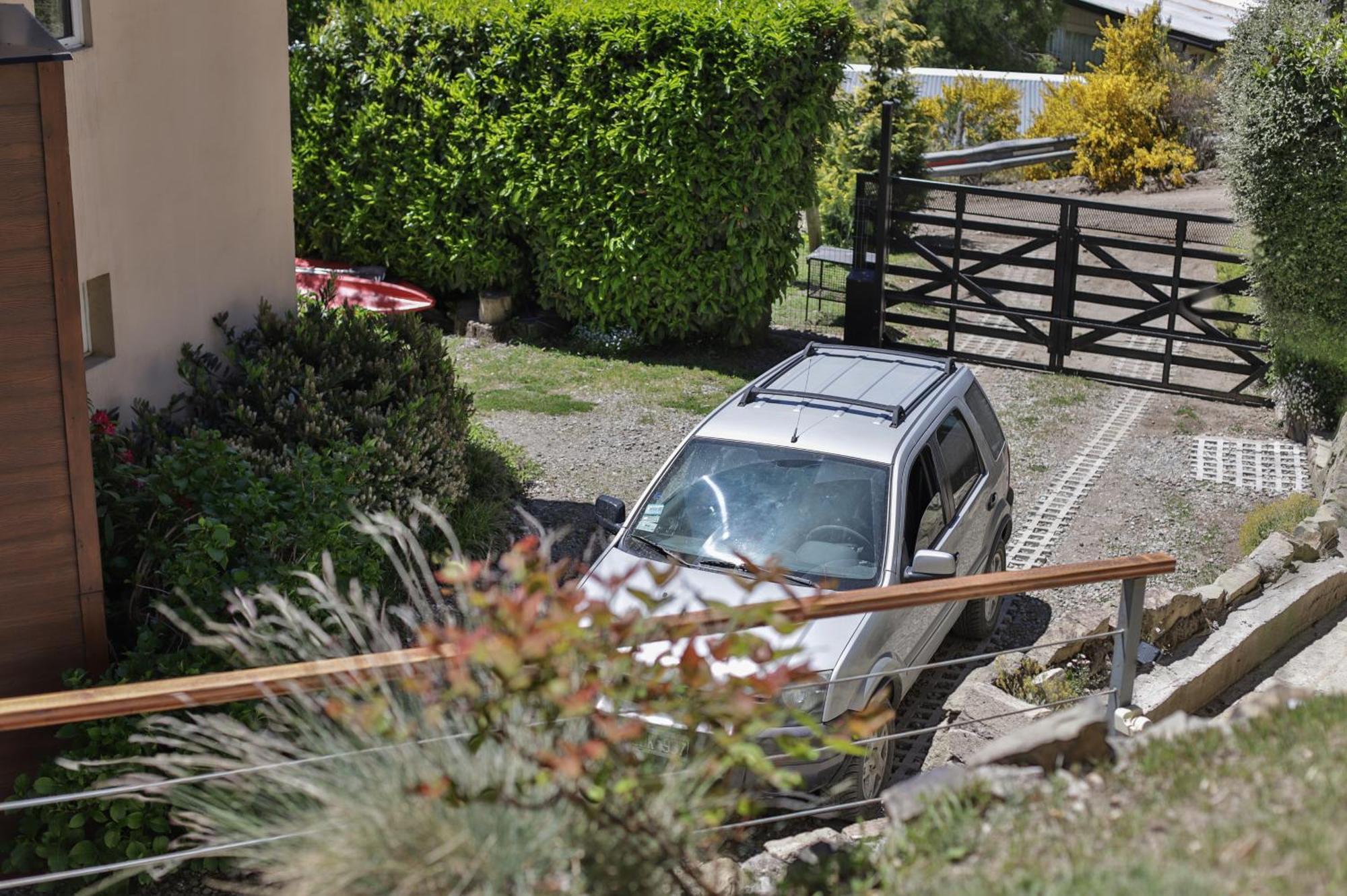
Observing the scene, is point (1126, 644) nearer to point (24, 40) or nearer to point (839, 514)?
point (839, 514)

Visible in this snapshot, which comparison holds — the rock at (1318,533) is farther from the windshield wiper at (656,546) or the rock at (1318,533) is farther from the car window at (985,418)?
the windshield wiper at (656,546)

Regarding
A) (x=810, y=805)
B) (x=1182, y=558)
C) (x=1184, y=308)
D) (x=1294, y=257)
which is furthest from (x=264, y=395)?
(x=1184, y=308)

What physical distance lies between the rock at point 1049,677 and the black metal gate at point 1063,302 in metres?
7.14

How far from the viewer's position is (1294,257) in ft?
36.8

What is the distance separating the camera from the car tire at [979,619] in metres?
7.88

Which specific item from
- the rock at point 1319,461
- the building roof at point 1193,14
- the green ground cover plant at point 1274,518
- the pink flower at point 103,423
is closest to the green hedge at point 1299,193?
the rock at point 1319,461

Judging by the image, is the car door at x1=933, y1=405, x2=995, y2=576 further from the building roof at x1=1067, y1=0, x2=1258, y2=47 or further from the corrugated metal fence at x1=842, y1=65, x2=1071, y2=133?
the corrugated metal fence at x1=842, y1=65, x2=1071, y2=133

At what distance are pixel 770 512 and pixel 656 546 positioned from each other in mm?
610

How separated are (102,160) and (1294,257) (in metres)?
9.15

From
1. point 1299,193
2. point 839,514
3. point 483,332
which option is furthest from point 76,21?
point 1299,193

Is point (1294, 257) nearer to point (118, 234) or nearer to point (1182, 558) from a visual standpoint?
point (1182, 558)

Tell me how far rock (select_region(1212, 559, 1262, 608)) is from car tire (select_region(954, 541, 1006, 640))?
1278 mm

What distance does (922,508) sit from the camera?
713cm

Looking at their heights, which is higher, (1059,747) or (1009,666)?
(1059,747)
